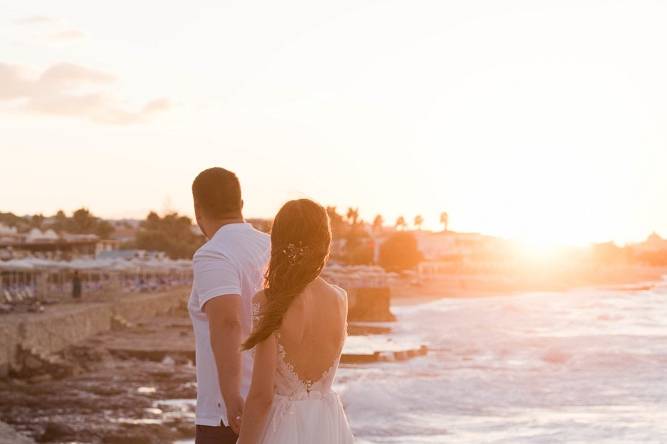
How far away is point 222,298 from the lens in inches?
129

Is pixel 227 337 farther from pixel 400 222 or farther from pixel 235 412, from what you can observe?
pixel 400 222

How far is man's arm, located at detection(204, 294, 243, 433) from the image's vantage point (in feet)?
10.7

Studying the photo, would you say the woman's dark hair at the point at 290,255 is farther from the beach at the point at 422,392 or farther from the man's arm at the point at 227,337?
the beach at the point at 422,392

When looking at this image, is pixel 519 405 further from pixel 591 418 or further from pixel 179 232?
Answer: pixel 179 232

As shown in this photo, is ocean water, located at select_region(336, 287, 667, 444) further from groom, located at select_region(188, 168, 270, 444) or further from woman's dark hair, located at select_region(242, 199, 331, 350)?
woman's dark hair, located at select_region(242, 199, 331, 350)

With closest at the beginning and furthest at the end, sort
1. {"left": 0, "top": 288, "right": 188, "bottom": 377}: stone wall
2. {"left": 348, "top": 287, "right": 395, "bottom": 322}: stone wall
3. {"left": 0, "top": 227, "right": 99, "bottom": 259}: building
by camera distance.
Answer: {"left": 0, "top": 288, "right": 188, "bottom": 377}: stone wall → {"left": 0, "top": 227, "right": 99, "bottom": 259}: building → {"left": 348, "top": 287, "right": 395, "bottom": 322}: stone wall

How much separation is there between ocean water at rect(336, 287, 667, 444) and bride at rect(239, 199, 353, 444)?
36.1ft

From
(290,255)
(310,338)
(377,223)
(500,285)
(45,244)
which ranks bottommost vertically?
(500,285)

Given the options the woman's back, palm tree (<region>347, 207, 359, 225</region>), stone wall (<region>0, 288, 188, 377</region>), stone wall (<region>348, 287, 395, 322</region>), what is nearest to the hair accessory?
the woman's back

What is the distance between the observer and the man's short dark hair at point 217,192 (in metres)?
3.46

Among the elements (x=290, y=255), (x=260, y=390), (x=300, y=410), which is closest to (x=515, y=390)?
(x=300, y=410)

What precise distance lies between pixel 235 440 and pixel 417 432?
40.1 feet

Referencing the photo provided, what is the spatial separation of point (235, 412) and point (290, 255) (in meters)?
0.60

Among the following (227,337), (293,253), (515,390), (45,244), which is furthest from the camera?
(45,244)
